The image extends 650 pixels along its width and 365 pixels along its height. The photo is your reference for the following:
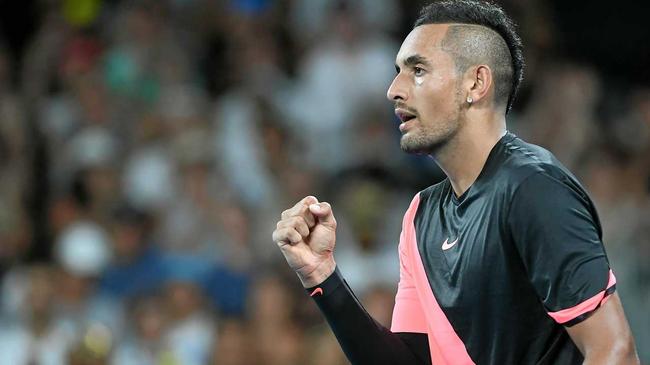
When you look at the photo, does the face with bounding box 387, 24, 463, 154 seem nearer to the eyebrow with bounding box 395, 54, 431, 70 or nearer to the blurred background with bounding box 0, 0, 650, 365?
the eyebrow with bounding box 395, 54, 431, 70

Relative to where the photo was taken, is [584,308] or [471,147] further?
[471,147]

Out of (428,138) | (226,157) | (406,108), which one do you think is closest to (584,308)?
(428,138)

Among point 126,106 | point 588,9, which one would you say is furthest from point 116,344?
point 588,9

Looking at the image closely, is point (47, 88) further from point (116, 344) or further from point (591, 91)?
point (591, 91)

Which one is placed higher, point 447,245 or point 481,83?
point 481,83

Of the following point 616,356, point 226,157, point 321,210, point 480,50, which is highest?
point 480,50

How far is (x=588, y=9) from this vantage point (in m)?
9.58

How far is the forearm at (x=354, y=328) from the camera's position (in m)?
3.40

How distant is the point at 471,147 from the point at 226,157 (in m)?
5.77

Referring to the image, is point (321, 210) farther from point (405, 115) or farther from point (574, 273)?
point (574, 273)

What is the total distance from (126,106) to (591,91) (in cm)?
369

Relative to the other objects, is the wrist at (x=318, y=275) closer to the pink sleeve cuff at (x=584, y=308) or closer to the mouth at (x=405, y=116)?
the mouth at (x=405, y=116)

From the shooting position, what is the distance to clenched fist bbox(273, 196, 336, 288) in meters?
3.36

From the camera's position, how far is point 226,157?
8.96 m
